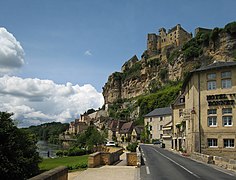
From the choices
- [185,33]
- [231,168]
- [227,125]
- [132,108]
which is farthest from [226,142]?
[185,33]

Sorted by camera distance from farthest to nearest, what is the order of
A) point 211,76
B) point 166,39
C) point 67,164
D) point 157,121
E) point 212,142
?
1. point 166,39
2. point 157,121
3. point 211,76
4. point 212,142
5. point 67,164

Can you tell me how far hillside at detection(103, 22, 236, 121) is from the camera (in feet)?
288

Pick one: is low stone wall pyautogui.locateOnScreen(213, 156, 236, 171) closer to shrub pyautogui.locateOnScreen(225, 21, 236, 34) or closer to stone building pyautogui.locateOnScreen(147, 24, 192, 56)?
shrub pyautogui.locateOnScreen(225, 21, 236, 34)

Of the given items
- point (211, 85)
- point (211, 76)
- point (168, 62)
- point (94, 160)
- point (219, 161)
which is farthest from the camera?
point (168, 62)

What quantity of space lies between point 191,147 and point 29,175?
27780 millimetres

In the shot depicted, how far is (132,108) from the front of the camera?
388 ft

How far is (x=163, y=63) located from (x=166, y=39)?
67.7 feet

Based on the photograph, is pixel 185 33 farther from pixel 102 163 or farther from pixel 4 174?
pixel 4 174

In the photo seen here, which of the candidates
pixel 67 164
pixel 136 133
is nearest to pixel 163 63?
pixel 136 133

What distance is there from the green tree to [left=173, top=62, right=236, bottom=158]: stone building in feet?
85.5

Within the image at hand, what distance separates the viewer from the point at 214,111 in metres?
36.5

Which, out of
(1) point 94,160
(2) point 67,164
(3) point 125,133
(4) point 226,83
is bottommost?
(2) point 67,164

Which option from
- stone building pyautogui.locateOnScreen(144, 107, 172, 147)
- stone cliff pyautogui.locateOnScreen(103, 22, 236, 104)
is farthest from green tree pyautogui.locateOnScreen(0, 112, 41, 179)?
stone cliff pyautogui.locateOnScreen(103, 22, 236, 104)

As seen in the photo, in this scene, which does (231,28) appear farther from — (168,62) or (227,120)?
(227,120)
